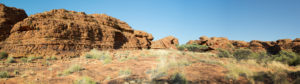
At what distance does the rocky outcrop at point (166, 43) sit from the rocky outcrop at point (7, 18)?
2500 centimetres

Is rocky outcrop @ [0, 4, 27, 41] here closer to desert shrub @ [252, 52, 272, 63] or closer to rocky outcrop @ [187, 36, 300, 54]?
desert shrub @ [252, 52, 272, 63]

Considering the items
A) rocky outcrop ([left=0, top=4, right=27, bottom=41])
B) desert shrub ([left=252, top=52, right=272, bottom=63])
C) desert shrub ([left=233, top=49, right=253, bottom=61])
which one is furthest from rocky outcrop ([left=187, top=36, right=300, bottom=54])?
rocky outcrop ([left=0, top=4, right=27, bottom=41])

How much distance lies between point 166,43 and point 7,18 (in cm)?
3122

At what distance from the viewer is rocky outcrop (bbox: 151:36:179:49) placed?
36000 mm

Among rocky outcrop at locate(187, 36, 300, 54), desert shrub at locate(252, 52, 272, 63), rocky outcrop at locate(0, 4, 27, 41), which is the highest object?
rocky outcrop at locate(0, 4, 27, 41)

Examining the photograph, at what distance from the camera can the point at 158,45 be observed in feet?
118

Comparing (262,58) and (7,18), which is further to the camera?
(7,18)

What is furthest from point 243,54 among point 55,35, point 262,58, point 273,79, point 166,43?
point 166,43

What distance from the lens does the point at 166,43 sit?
129 ft

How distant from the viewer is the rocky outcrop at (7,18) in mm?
16531

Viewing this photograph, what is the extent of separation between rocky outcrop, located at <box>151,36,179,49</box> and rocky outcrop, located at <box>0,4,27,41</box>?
25.0m

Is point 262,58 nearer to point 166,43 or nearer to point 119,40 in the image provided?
point 119,40

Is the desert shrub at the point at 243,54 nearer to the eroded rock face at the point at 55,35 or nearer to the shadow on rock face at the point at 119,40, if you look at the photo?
the shadow on rock face at the point at 119,40

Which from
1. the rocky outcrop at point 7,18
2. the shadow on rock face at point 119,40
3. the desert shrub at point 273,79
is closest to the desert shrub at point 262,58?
the desert shrub at point 273,79
